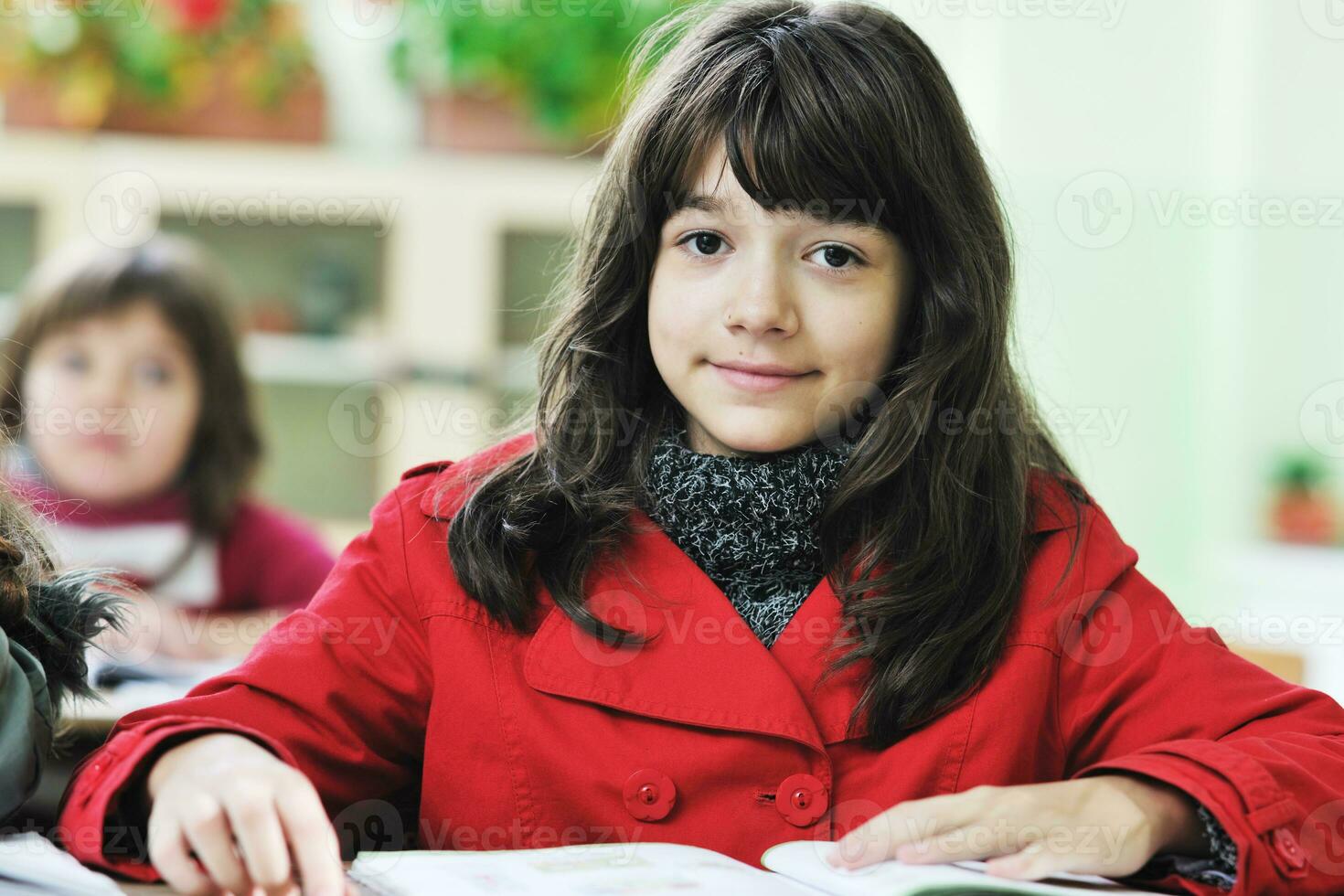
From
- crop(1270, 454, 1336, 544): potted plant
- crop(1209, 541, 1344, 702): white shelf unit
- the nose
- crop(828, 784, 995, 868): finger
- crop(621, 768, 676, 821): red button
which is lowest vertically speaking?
crop(1209, 541, 1344, 702): white shelf unit

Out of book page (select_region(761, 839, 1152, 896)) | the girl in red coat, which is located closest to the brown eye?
the girl in red coat

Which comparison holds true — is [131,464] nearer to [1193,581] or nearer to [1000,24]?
[1000,24]

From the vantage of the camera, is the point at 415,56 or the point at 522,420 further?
the point at 415,56

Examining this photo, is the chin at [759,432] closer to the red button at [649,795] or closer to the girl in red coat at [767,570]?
the girl in red coat at [767,570]

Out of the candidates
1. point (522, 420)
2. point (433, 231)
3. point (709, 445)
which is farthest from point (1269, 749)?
point (433, 231)

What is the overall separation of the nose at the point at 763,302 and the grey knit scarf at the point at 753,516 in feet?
0.36

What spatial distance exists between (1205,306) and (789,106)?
7.74 feet

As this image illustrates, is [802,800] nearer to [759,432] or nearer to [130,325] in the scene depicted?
[759,432]

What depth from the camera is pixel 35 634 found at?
2.95 feet

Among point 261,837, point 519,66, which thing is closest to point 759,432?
point 261,837

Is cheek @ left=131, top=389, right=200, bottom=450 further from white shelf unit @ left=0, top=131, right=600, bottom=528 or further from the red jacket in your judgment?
the red jacket

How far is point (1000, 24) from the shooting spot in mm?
2998

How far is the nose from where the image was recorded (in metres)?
0.97

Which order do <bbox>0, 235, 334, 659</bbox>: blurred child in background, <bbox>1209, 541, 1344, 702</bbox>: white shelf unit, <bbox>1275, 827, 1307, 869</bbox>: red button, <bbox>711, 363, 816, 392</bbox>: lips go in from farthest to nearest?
1. <bbox>1209, 541, 1344, 702</bbox>: white shelf unit
2. <bbox>0, 235, 334, 659</bbox>: blurred child in background
3. <bbox>711, 363, 816, 392</bbox>: lips
4. <bbox>1275, 827, 1307, 869</bbox>: red button
